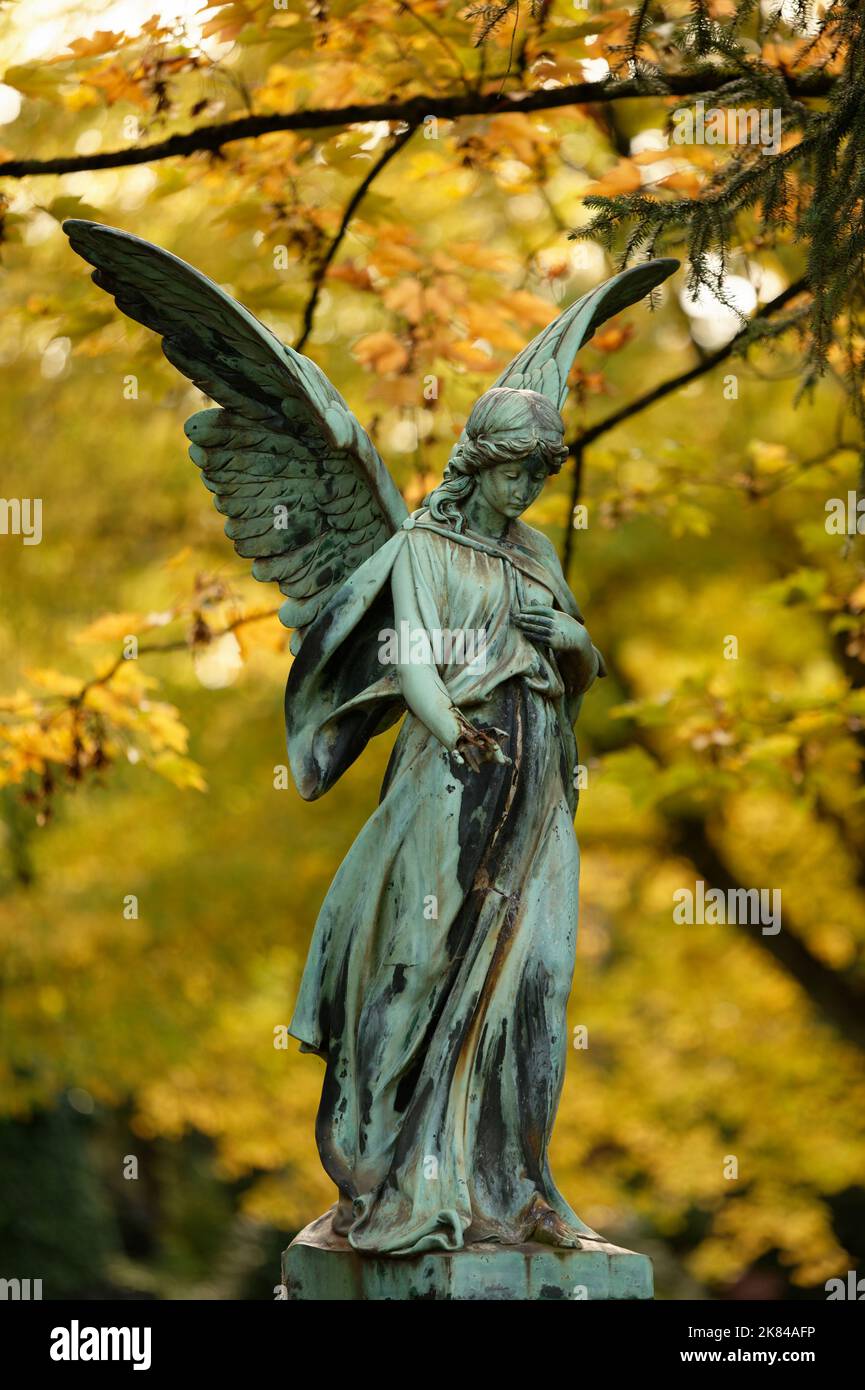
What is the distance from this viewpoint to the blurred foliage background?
9055 millimetres

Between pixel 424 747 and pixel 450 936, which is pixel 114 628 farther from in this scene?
pixel 450 936

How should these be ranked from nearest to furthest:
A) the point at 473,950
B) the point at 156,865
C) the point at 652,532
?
the point at 473,950 → the point at 652,532 → the point at 156,865

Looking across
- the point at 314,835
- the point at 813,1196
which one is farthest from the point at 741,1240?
the point at 314,835

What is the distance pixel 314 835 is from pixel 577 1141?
146 inches

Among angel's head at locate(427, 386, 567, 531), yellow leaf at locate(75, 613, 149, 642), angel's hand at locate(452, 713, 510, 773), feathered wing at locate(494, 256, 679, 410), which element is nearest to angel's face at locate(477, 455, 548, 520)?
angel's head at locate(427, 386, 567, 531)

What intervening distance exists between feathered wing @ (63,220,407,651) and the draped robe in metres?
0.30

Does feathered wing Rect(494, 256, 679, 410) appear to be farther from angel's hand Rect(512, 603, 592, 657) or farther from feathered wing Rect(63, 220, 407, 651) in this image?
angel's hand Rect(512, 603, 592, 657)

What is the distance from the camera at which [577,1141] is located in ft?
52.3

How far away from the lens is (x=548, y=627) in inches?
223

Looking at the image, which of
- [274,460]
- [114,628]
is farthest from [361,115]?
[274,460]

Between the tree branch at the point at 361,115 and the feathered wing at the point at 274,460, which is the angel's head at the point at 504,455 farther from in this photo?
the tree branch at the point at 361,115

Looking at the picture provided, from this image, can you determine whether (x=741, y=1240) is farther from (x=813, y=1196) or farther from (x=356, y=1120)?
(x=356, y=1120)

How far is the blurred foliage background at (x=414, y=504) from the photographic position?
29.7ft

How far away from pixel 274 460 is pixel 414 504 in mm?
3816
